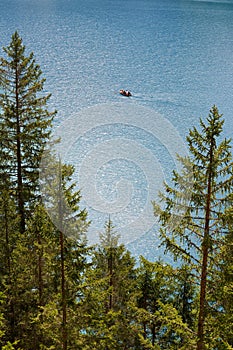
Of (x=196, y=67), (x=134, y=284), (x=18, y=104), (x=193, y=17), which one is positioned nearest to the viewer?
(x=134, y=284)

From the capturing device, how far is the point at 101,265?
16172 mm

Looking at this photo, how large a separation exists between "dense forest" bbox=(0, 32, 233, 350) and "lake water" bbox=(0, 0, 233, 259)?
7653 mm

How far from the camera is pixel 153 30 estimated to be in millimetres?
56188

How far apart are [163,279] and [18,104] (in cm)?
805

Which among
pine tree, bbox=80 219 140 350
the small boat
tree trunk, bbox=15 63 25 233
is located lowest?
pine tree, bbox=80 219 140 350

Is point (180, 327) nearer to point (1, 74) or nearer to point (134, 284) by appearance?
point (134, 284)

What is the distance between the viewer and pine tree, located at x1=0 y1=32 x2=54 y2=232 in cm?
1886

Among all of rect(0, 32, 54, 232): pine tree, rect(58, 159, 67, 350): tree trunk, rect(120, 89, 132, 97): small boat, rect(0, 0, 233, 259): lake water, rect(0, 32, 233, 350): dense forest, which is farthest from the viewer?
rect(120, 89, 132, 97): small boat

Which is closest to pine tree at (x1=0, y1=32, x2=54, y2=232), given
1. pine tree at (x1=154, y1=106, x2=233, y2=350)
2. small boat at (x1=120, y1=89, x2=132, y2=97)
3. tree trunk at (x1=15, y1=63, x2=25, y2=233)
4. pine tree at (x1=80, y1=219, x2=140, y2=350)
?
tree trunk at (x1=15, y1=63, x2=25, y2=233)

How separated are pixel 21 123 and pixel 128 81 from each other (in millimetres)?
25401

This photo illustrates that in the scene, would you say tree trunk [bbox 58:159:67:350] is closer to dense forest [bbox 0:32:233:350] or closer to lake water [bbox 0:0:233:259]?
dense forest [bbox 0:32:233:350]

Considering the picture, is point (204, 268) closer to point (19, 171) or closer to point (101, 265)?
point (101, 265)

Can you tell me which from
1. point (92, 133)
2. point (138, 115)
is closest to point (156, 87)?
point (138, 115)

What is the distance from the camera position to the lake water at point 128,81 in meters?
30.4
